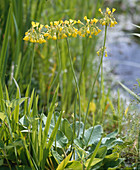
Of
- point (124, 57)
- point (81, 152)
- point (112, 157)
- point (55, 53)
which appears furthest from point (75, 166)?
point (124, 57)

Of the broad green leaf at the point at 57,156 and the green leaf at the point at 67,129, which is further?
the green leaf at the point at 67,129

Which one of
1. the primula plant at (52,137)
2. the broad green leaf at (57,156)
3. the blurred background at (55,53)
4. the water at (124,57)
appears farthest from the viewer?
the water at (124,57)

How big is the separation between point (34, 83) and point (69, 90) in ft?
1.16

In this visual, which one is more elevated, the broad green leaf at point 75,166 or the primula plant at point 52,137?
the primula plant at point 52,137

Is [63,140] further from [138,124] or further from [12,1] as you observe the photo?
[12,1]

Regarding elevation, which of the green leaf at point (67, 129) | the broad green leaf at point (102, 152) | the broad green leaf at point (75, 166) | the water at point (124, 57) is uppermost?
the water at point (124, 57)

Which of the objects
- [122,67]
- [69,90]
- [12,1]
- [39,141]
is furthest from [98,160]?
[122,67]

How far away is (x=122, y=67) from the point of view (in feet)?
9.98

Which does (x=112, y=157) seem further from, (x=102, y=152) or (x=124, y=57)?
(x=124, y=57)

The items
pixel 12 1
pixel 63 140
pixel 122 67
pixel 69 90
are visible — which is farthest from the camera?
pixel 122 67

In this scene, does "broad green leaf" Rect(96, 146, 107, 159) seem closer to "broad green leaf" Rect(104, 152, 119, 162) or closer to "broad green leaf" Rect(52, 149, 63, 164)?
"broad green leaf" Rect(104, 152, 119, 162)

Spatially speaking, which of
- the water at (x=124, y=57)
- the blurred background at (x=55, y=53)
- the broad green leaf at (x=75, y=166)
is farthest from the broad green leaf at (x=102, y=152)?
the water at (x=124, y=57)

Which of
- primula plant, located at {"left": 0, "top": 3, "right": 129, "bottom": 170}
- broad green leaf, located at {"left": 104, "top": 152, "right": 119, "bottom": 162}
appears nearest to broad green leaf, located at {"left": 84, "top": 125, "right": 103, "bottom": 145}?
primula plant, located at {"left": 0, "top": 3, "right": 129, "bottom": 170}

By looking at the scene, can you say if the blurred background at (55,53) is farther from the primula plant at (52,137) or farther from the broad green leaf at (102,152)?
the broad green leaf at (102,152)
